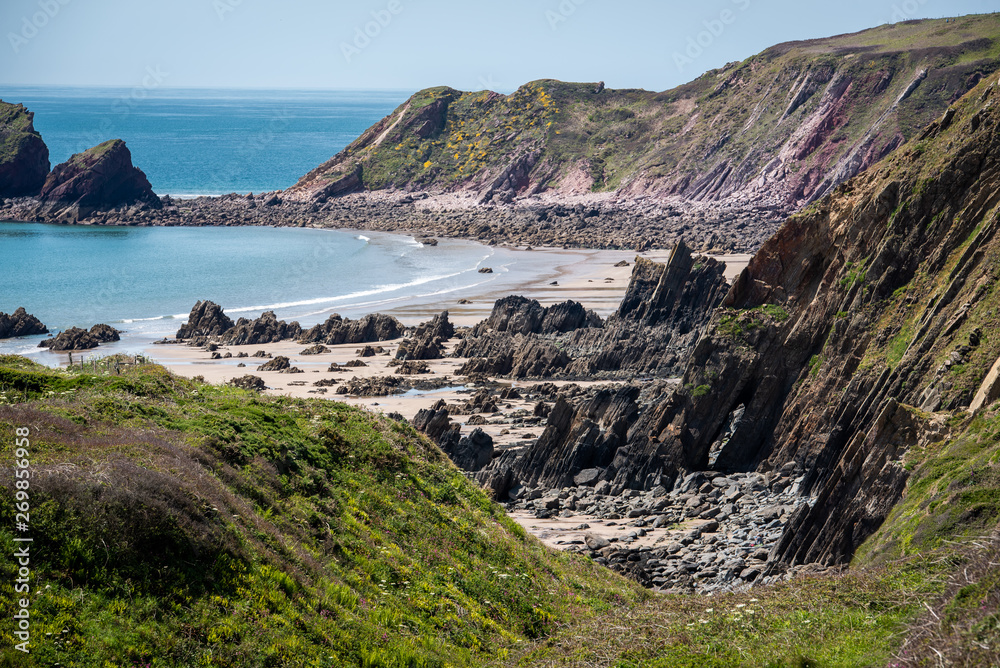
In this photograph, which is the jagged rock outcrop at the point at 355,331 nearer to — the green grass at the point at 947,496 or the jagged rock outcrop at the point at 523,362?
the jagged rock outcrop at the point at 523,362

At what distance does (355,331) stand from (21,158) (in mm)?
94818

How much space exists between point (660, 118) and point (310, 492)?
12862cm

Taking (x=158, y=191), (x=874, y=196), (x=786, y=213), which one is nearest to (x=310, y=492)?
(x=874, y=196)

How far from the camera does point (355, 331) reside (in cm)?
5247

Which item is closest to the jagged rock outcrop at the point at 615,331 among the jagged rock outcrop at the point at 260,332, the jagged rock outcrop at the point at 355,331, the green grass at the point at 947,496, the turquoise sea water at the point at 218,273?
the jagged rock outcrop at the point at 355,331

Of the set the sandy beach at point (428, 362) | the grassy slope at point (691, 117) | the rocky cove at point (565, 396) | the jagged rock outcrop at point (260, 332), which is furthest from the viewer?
the grassy slope at point (691, 117)

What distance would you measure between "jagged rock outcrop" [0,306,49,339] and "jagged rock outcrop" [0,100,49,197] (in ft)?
253

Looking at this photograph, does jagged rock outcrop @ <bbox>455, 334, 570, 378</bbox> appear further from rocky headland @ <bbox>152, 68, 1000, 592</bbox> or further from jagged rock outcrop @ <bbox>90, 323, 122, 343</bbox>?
jagged rock outcrop @ <bbox>90, 323, 122, 343</bbox>

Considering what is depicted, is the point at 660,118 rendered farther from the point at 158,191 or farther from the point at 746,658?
the point at 746,658

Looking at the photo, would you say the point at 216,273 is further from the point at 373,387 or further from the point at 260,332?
the point at 373,387

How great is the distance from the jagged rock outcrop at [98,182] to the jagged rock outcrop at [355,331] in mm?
78656

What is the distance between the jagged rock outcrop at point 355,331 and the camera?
171ft

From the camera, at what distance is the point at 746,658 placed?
10320 mm

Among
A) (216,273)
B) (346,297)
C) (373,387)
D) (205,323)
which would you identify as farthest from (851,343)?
(216,273)
